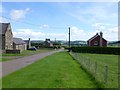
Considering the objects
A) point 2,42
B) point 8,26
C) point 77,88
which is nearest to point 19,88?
point 77,88

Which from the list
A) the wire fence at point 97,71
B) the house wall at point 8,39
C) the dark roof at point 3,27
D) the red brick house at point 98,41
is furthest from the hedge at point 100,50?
the wire fence at point 97,71

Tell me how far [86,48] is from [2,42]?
82.7 feet

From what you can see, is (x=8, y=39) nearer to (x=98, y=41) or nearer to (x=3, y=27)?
(x=3, y=27)

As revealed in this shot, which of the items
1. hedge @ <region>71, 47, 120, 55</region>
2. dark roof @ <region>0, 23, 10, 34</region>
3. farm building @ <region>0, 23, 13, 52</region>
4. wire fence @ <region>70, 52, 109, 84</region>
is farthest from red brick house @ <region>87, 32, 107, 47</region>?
wire fence @ <region>70, 52, 109, 84</region>

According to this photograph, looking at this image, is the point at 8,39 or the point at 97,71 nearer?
the point at 97,71

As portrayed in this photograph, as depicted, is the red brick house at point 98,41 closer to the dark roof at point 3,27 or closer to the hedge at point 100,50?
the hedge at point 100,50

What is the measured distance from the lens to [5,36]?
7044 centimetres

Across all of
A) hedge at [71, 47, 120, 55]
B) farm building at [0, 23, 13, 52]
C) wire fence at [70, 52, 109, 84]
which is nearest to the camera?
wire fence at [70, 52, 109, 84]

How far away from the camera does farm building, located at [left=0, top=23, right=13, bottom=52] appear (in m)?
69.9

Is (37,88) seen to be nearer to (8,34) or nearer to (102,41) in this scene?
(8,34)

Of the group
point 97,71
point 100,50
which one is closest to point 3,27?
point 100,50

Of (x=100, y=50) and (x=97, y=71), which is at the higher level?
(x=97, y=71)

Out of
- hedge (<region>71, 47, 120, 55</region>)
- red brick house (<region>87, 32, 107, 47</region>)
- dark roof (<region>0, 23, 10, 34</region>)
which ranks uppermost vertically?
dark roof (<region>0, 23, 10, 34</region>)

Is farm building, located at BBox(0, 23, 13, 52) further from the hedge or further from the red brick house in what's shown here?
the red brick house
